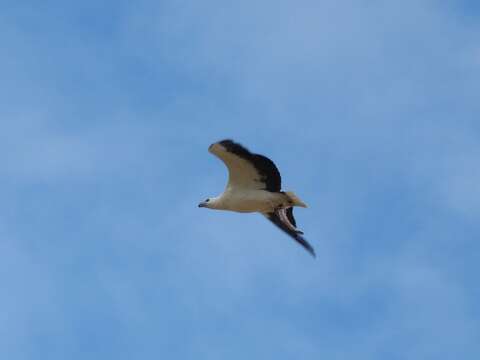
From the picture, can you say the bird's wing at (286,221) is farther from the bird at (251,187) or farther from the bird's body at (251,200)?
the bird's body at (251,200)

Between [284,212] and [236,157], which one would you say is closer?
[236,157]

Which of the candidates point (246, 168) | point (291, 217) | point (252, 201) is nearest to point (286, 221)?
point (291, 217)

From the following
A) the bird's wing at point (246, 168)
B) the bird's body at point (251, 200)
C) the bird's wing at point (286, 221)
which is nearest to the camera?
the bird's wing at point (246, 168)

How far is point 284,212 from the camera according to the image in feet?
137

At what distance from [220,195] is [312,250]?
129 inches

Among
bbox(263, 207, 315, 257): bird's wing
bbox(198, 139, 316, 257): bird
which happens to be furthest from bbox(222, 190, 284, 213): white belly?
bbox(263, 207, 315, 257): bird's wing

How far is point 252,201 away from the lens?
131 ft

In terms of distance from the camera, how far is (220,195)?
1619 inches

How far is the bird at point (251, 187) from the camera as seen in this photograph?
126ft

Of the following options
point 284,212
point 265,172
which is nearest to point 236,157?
point 265,172

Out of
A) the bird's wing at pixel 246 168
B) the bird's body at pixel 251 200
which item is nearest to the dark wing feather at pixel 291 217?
the bird's body at pixel 251 200

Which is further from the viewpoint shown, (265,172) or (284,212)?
Answer: (284,212)

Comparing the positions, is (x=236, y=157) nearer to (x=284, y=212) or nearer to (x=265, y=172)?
(x=265, y=172)

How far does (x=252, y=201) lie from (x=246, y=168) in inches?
46.9
